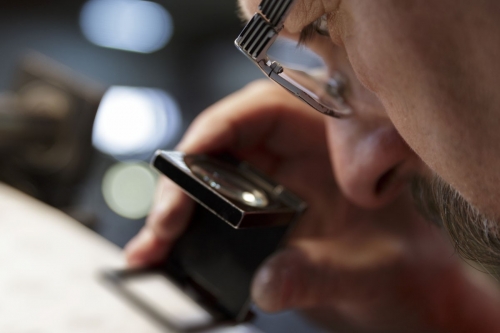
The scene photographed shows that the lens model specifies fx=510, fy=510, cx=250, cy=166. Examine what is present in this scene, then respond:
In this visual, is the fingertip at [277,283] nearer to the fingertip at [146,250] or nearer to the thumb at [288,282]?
the thumb at [288,282]

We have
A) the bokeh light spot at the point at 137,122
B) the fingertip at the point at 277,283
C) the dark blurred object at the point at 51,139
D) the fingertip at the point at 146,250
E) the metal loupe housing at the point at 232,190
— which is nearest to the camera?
the metal loupe housing at the point at 232,190

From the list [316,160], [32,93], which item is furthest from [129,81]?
[316,160]

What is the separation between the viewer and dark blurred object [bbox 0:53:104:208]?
38.4 inches

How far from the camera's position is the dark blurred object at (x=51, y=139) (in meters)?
0.98

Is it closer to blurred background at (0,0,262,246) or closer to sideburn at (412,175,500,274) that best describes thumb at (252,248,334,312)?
sideburn at (412,175,500,274)

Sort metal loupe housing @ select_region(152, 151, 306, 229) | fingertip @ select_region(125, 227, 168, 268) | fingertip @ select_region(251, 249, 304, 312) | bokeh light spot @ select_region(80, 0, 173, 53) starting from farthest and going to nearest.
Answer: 1. bokeh light spot @ select_region(80, 0, 173, 53)
2. fingertip @ select_region(125, 227, 168, 268)
3. fingertip @ select_region(251, 249, 304, 312)
4. metal loupe housing @ select_region(152, 151, 306, 229)

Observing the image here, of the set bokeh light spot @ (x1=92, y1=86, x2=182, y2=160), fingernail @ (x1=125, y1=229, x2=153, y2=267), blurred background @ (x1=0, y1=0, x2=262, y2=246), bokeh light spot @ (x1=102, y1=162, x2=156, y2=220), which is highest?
fingernail @ (x1=125, y1=229, x2=153, y2=267)

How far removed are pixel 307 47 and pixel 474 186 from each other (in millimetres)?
200

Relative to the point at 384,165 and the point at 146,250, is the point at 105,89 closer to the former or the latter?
the point at 146,250

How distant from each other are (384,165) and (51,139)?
0.72 m

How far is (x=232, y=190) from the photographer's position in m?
0.49

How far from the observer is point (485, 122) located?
31 cm

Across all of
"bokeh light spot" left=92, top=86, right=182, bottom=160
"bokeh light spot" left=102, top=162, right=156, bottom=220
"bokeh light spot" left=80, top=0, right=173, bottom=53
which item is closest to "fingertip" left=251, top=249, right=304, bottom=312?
"bokeh light spot" left=102, top=162, right=156, bottom=220

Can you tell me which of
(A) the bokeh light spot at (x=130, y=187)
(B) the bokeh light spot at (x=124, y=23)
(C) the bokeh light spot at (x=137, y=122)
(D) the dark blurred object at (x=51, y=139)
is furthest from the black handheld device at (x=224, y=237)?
(B) the bokeh light spot at (x=124, y=23)
